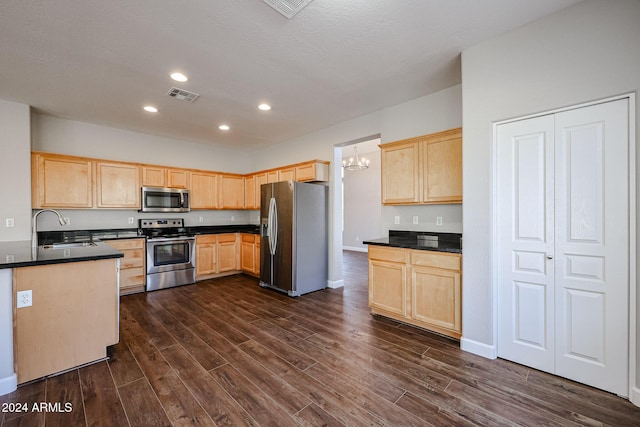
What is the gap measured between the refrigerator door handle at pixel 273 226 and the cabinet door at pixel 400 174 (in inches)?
72.3

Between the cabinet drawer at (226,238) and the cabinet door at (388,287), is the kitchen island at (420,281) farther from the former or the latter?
the cabinet drawer at (226,238)

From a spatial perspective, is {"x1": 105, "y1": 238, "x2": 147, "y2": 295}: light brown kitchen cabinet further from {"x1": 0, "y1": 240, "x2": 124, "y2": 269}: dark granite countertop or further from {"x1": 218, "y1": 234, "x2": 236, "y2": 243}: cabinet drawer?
{"x1": 0, "y1": 240, "x2": 124, "y2": 269}: dark granite countertop

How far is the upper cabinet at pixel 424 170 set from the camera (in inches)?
118

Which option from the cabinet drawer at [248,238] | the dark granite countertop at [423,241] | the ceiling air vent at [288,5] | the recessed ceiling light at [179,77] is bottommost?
the cabinet drawer at [248,238]

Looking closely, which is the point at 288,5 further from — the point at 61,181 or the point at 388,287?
the point at 61,181

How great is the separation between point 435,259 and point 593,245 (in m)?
1.18

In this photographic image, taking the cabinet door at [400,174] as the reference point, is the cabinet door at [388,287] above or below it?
below

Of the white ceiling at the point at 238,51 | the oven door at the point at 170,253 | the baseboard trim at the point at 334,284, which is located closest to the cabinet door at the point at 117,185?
the oven door at the point at 170,253

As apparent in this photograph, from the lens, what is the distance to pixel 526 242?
228cm

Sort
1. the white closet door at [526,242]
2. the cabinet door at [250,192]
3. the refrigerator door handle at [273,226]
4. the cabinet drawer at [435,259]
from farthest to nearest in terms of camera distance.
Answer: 1. the cabinet door at [250,192]
2. the refrigerator door handle at [273,226]
3. the cabinet drawer at [435,259]
4. the white closet door at [526,242]

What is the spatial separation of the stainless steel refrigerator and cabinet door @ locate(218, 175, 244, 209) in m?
1.49

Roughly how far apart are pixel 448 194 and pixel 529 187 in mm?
848

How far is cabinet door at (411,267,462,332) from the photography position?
2674mm

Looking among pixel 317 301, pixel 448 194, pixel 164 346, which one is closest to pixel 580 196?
pixel 448 194
